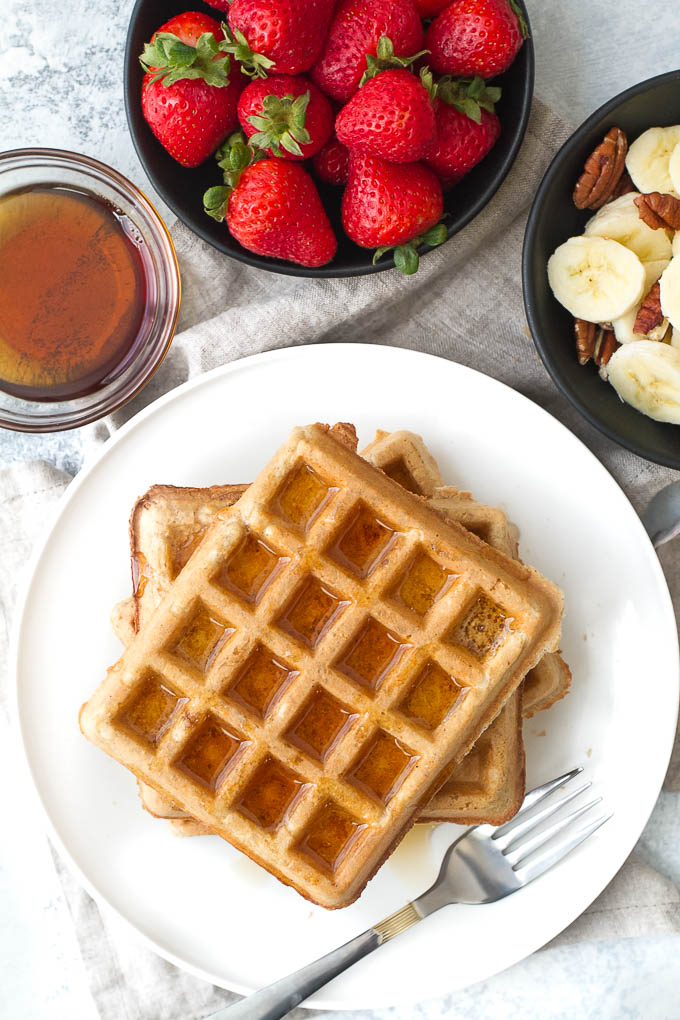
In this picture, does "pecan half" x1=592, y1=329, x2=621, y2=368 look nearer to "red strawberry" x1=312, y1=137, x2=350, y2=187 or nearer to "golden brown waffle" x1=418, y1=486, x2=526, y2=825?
"golden brown waffle" x1=418, y1=486, x2=526, y2=825

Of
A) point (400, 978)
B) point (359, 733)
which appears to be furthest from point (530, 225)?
point (400, 978)

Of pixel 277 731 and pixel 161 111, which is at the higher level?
pixel 161 111

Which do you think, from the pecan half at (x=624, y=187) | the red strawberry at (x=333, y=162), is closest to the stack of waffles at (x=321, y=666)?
the red strawberry at (x=333, y=162)

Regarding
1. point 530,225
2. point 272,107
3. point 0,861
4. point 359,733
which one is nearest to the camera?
point 359,733

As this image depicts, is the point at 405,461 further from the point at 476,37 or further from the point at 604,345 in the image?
the point at 476,37

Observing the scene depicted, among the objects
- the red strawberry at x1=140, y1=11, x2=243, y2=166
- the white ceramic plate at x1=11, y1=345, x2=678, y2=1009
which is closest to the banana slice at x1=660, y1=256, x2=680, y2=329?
the white ceramic plate at x1=11, y1=345, x2=678, y2=1009

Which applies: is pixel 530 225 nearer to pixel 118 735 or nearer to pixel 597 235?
pixel 597 235
